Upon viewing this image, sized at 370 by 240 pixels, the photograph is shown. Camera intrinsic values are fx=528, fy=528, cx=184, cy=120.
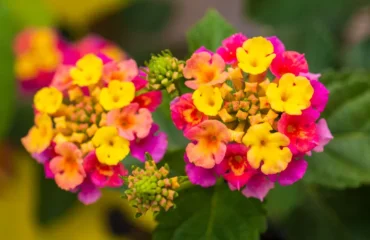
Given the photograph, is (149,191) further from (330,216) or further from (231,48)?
(330,216)

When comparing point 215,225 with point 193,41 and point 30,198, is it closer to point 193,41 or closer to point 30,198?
point 193,41

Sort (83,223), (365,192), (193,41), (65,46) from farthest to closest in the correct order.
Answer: (83,223), (65,46), (365,192), (193,41)

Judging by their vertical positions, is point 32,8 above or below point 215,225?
below

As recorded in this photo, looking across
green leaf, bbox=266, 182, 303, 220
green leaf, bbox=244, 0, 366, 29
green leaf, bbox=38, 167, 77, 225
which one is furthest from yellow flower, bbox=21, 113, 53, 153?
green leaf, bbox=244, 0, 366, 29

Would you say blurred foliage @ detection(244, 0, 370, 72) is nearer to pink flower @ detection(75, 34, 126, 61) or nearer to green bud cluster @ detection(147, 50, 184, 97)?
pink flower @ detection(75, 34, 126, 61)

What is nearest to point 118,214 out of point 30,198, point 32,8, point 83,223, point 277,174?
→ point 83,223

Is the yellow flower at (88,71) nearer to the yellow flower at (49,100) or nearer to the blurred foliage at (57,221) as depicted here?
the yellow flower at (49,100)
